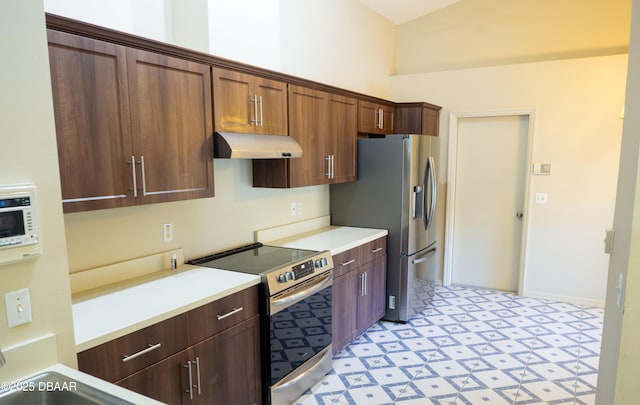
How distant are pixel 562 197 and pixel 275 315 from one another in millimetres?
3502

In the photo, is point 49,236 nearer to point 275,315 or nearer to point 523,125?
point 275,315

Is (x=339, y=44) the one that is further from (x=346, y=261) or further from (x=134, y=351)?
(x=134, y=351)

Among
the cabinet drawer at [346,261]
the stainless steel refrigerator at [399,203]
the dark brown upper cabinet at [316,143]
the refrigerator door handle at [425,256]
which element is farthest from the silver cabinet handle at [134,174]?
the refrigerator door handle at [425,256]

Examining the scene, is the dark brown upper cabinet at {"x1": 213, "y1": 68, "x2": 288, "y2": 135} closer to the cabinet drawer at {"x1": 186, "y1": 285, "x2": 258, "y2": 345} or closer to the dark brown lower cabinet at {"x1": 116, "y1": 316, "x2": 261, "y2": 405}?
the cabinet drawer at {"x1": 186, "y1": 285, "x2": 258, "y2": 345}

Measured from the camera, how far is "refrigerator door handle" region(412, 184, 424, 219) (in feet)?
12.6

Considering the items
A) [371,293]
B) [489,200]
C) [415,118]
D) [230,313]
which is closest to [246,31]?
[230,313]

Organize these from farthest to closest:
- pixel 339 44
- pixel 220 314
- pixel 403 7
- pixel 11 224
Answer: pixel 403 7 < pixel 339 44 < pixel 220 314 < pixel 11 224

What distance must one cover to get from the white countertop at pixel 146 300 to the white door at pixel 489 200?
11.0 feet

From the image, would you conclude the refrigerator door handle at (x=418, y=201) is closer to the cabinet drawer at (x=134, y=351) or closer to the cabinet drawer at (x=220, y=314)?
the cabinet drawer at (x=220, y=314)

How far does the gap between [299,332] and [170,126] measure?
1484 mm

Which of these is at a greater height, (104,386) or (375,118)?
(375,118)

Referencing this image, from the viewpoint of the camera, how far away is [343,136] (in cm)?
369

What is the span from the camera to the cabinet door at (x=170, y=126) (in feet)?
6.59

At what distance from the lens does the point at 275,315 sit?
94.6 inches
